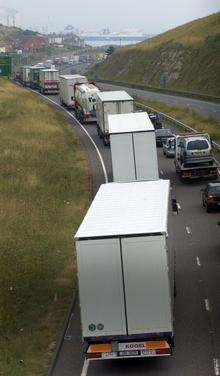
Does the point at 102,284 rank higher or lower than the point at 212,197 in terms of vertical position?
higher

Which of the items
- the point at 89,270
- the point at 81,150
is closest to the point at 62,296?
the point at 89,270

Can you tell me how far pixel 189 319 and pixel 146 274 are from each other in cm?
517

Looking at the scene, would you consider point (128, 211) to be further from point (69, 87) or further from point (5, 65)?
point (5, 65)

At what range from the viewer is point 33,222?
33.3 m

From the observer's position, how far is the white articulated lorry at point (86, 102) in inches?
2596

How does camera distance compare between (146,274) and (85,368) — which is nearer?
(146,274)

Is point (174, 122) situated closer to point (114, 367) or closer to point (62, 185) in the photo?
point (62, 185)

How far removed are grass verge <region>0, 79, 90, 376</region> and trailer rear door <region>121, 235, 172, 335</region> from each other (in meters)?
3.33

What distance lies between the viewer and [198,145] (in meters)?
42.8

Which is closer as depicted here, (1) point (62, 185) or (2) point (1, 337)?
(2) point (1, 337)

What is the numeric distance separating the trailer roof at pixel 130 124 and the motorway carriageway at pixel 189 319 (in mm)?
4274

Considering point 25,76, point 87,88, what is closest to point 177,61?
point 25,76

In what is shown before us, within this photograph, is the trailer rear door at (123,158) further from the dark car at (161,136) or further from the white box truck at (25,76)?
the white box truck at (25,76)

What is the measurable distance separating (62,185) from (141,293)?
2718cm
